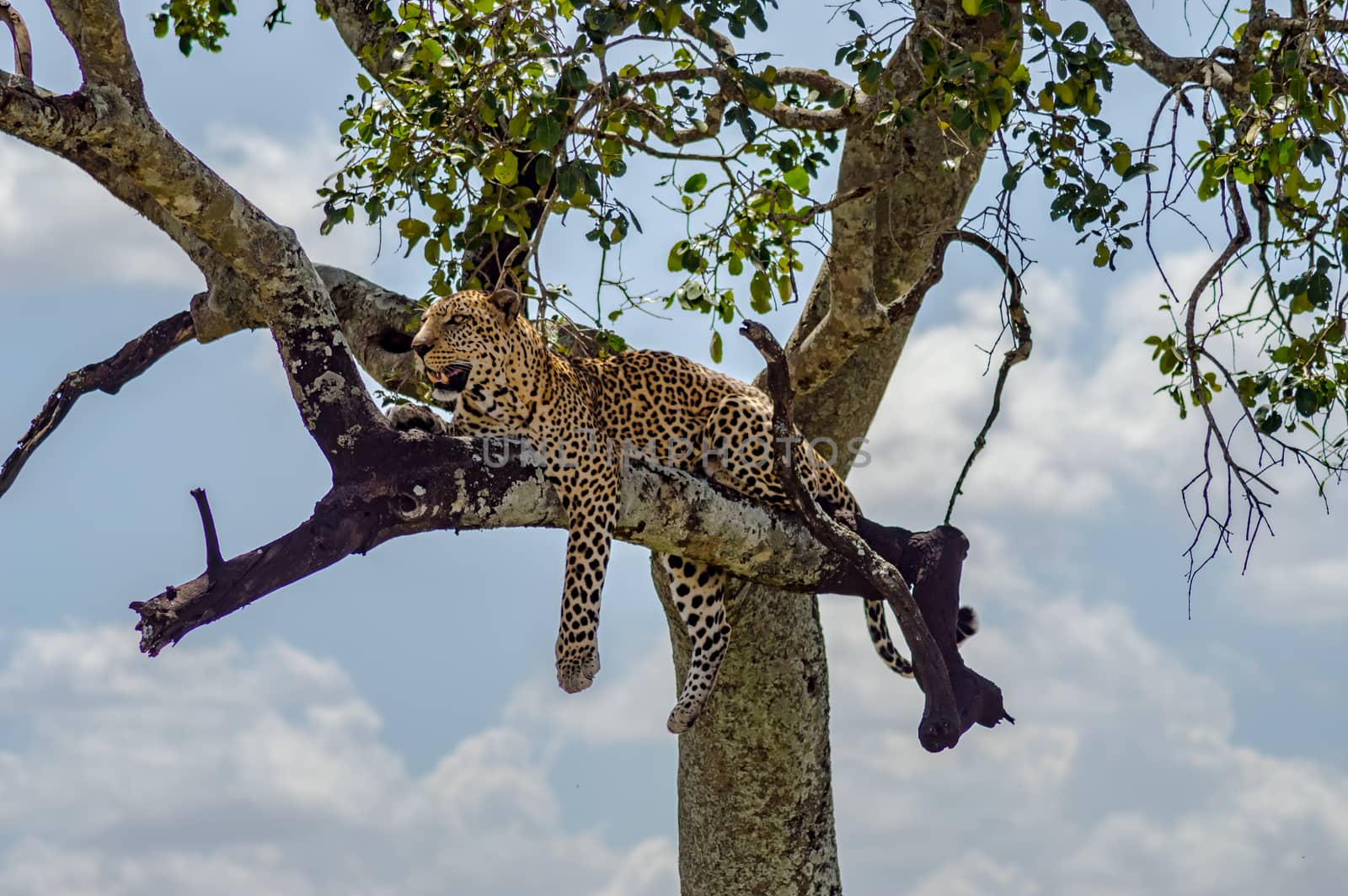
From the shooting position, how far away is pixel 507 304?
24.1ft

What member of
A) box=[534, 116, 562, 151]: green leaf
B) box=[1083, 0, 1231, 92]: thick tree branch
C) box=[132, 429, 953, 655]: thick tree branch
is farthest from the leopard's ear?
box=[1083, 0, 1231, 92]: thick tree branch

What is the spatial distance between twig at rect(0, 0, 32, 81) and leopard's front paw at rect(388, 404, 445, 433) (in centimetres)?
287

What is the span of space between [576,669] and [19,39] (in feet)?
14.5

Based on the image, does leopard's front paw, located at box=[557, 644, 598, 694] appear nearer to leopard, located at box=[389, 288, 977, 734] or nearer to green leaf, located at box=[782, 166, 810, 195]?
leopard, located at box=[389, 288, 977, 734]

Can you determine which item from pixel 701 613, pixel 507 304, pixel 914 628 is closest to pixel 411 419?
pixel 507 304

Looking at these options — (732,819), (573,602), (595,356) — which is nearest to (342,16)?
(595,356)

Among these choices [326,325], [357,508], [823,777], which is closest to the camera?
[357,508]

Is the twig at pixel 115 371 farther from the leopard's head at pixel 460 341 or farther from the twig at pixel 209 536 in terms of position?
the twig at pixel 209 536

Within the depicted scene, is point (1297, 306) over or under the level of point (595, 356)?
under

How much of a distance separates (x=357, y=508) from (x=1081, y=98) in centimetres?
379

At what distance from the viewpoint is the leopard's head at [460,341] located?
714 centimetres

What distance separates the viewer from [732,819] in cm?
880

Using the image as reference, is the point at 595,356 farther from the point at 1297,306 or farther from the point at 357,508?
the point at 1297,306

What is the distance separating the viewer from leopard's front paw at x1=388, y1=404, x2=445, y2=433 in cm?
691
